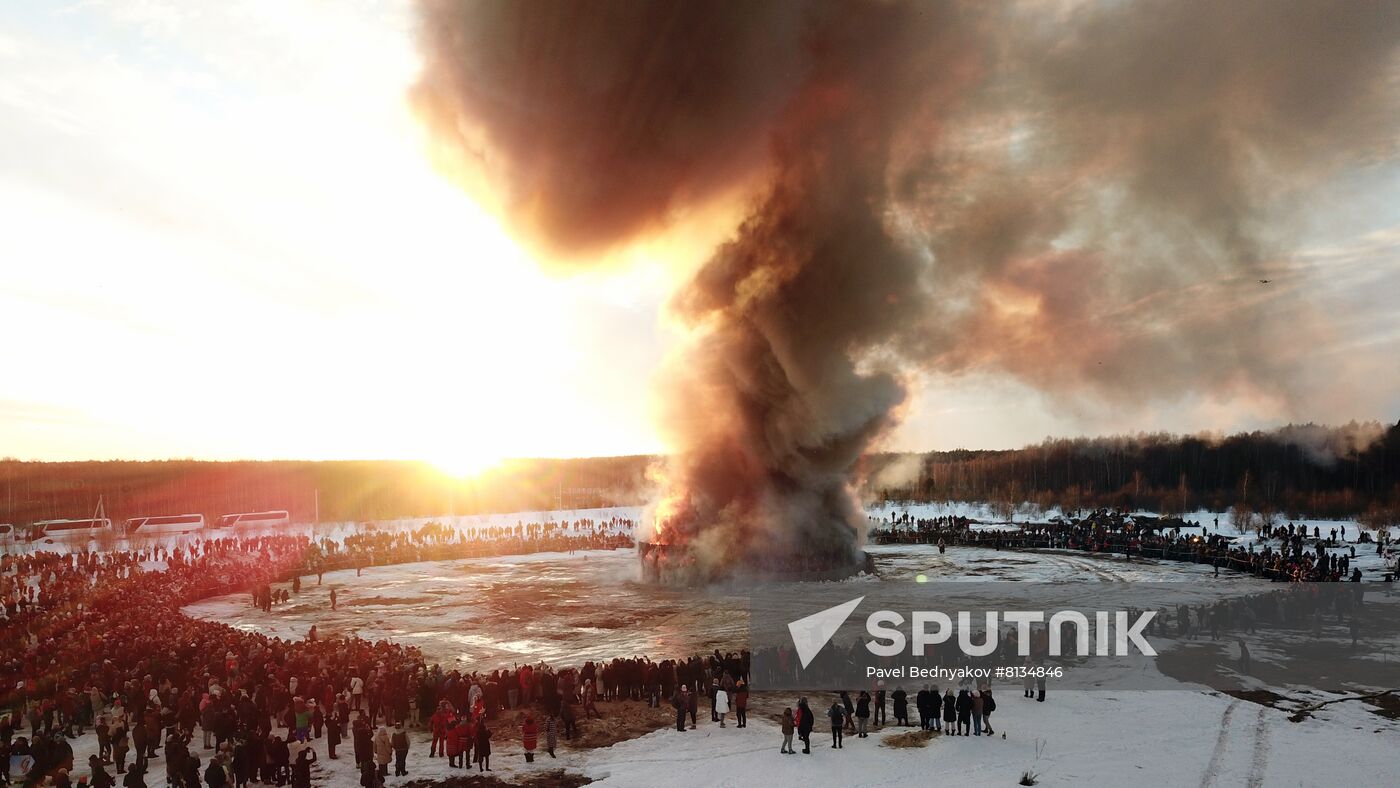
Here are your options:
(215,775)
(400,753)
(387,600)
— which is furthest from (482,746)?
(387,600)

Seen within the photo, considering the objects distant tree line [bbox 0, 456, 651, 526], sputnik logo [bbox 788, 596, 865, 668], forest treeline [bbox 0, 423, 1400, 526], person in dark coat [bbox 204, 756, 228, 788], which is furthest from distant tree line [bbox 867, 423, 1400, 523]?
distant tree line [bbox 0, 456, 651, 526]

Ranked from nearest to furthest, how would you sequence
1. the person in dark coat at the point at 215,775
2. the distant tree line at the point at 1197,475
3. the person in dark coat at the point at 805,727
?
the person in dark coat at the point at 215,775, the person in dark coat at the point at 805,727, the distant tree line at the point at 1197,475

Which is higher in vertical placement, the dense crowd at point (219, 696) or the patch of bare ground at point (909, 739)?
the dense crowd at point (219, 696)

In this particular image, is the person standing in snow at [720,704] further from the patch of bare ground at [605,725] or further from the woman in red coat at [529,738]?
A: the woman in red coat at [529,738]

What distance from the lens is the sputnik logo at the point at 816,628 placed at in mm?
22109

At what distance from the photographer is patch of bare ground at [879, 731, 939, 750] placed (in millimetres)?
15047

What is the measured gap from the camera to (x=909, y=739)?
1538cm

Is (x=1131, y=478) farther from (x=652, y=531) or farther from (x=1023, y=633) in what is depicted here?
(x=1023, y=633)

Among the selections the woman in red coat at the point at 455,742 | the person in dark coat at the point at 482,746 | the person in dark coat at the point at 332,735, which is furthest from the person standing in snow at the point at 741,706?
the person in dark coat at the point at 332,735

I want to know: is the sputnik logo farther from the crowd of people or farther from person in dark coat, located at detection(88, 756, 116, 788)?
the crowd of people

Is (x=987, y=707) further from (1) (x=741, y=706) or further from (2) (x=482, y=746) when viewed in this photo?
(2) (x=482, y=746)

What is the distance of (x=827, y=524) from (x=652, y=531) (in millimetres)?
9405

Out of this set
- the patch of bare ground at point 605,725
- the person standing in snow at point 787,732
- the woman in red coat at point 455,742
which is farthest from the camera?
the patch of bare ground at point 605,725

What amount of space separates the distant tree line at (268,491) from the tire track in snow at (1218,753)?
81.9m
